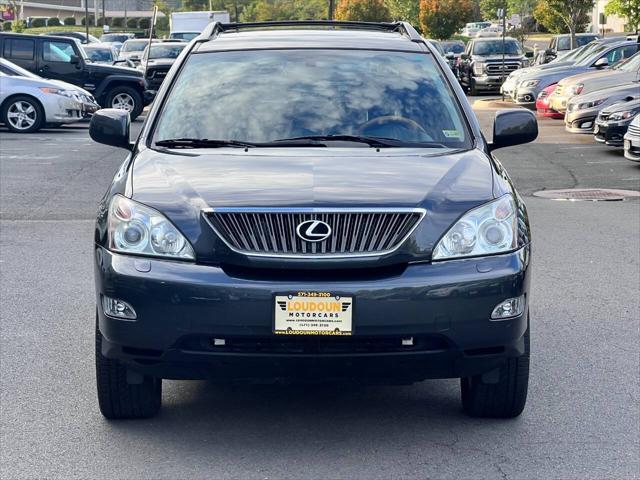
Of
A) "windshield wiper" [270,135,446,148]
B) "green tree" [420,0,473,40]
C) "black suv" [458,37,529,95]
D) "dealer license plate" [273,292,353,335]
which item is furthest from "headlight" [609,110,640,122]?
"green tree" [420,0,473,40]

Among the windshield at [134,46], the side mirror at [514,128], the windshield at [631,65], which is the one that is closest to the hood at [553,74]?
the windshield at [631,65]

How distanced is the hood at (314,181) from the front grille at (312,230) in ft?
0.14

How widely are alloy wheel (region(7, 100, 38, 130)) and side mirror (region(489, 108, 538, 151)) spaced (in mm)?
18533

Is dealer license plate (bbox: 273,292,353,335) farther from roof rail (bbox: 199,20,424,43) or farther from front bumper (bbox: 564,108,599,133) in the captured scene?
front bumper (bbox: 564,108,599,133)

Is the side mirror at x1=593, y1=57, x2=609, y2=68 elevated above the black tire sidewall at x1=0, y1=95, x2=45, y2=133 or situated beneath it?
elevated above

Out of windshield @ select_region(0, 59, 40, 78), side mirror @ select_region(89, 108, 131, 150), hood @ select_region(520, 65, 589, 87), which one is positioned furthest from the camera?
hood @ select_region(520, 65, 589, 87)

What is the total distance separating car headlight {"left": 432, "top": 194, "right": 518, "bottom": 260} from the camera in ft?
16.4

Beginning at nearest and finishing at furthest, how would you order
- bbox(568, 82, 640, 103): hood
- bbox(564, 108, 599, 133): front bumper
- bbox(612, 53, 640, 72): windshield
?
bbox(564, 108, 599, 133): front bumper < bbox(568, 82, 640, 103): hood < bbox(612, 53, 640, 72): windshield

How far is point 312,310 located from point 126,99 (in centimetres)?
2439

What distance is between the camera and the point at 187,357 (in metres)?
4.94

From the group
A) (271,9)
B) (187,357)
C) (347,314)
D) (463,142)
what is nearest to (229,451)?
(187,357)

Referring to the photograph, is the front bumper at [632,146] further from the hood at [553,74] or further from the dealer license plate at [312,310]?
the hood at [553,74]

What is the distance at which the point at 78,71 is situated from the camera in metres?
28.1

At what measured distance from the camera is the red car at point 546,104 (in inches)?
1056
